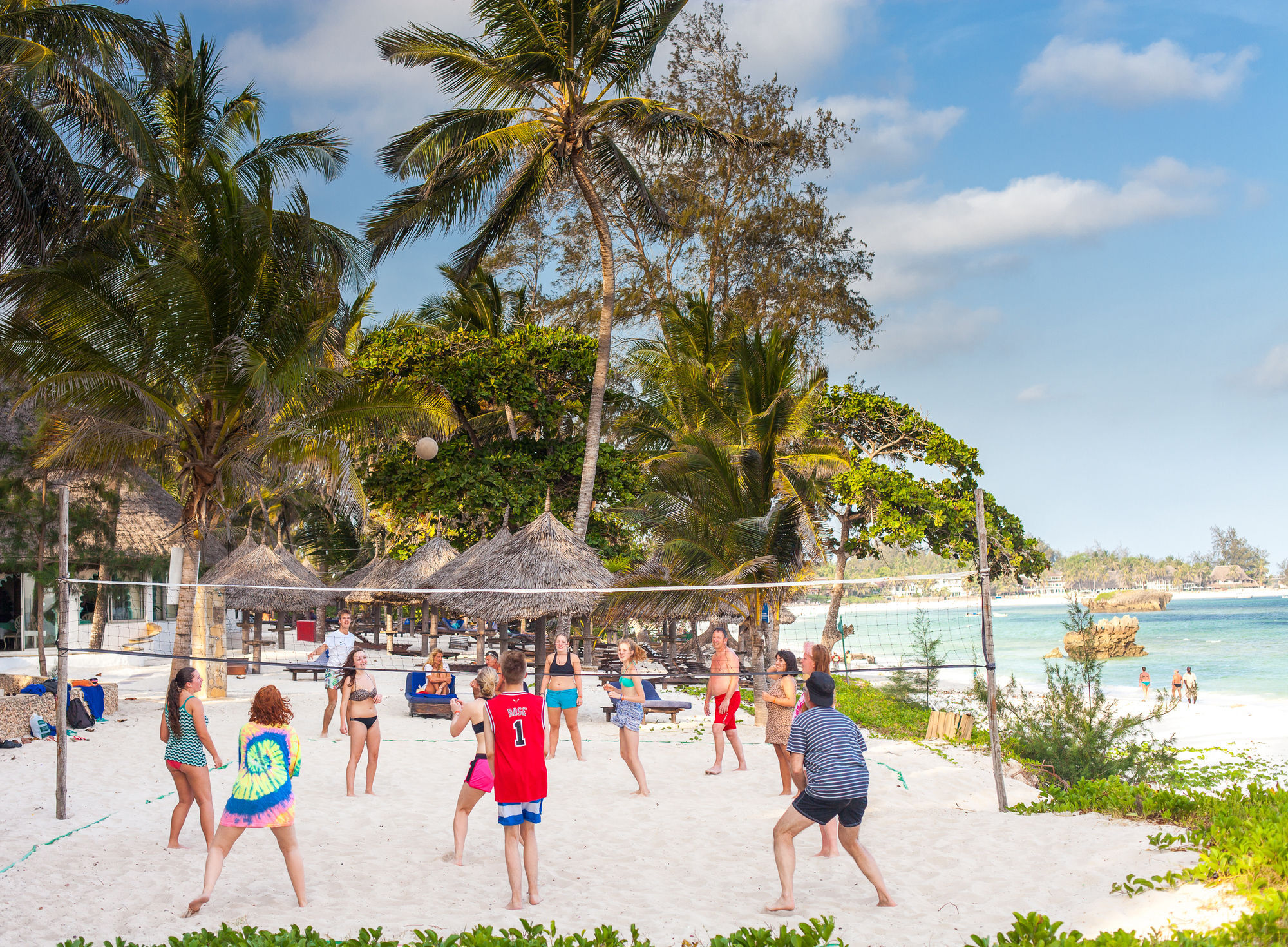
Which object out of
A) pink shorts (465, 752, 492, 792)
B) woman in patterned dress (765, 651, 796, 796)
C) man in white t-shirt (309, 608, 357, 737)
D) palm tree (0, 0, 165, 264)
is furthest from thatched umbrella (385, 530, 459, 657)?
pink shorts (465, 752, 492, 792)

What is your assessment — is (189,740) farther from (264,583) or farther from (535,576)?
(264,583)

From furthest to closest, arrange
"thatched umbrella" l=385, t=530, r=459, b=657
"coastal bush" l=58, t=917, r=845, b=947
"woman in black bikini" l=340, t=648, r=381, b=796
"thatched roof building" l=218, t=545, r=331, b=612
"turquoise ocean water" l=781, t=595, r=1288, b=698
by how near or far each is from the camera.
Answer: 1. "turquoise ocean water" l=781, t=595, r=1288, b=698
2. "thatched umbrella" l=385, t=530, r=459, b=657
3. "thatched roof building" l=218, t=545, r=331, b=612
4. "woman in black bikini" l=340, t=648, r=381, b=796
5. "coastal bush" l=58, t=917, r=845, b=947

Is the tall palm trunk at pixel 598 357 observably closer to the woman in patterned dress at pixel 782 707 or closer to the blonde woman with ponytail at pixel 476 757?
the woman in patterned dress at pixel 782 707

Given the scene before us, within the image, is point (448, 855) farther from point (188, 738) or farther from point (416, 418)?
point (416, 418)

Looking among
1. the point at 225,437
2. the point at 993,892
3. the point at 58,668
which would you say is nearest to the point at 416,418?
the point at 225,437

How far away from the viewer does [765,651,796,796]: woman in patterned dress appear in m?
6.91

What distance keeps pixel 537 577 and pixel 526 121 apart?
7024 millimetres

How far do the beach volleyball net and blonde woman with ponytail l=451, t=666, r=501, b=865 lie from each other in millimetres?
1951

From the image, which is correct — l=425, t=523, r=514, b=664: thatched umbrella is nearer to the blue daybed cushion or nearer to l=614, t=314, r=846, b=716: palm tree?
the blue daybed cushion

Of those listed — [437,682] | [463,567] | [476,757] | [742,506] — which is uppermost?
[742,506]

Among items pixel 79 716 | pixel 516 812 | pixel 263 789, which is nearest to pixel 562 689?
pixel 516 812

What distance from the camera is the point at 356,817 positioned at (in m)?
7.29

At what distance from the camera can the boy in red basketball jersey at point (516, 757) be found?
498 centimetres

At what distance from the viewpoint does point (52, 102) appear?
13422 mm
